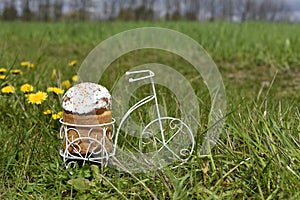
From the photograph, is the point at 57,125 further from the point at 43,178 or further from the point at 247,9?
the point at 247,9

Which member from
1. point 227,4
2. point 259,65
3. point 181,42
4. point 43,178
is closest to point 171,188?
point 43,178

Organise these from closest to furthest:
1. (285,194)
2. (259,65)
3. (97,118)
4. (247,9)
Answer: (285,194), (97,118), (259,65), (247,9)

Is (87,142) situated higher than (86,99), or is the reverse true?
(86,99)

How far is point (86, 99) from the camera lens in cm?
132

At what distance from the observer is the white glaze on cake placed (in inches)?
51.9

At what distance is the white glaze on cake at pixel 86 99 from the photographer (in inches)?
51.9

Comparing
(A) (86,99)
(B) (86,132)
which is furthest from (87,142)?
(A) (86,99)

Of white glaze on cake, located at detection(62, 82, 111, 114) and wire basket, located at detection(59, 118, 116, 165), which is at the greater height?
white glaze on cake, located at detection(62, 82, 111, 114)

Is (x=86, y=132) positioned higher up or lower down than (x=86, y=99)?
lower down

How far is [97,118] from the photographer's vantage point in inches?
52.6

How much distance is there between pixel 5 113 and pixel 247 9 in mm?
35378

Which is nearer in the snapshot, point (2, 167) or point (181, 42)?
point (2, 167)

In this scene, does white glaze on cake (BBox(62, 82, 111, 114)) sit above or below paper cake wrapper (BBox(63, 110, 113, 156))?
above

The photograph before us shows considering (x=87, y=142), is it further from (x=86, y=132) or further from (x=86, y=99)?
(x=86, y=99)
